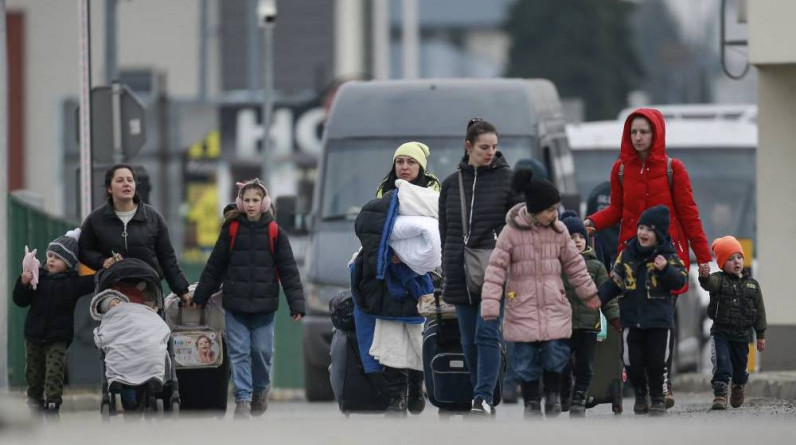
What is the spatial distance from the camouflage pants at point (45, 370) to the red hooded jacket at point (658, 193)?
3582mm

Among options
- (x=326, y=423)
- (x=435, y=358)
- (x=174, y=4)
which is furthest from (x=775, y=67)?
(x=174, y=4)

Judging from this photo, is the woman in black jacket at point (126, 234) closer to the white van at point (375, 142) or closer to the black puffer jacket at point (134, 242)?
the black puffer jacket at point (134, 242)

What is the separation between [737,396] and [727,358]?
418 millimetres

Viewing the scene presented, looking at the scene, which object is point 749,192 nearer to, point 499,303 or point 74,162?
point 499,303

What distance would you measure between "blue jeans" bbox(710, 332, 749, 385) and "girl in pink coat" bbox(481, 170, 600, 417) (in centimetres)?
183

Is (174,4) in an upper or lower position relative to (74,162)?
upper

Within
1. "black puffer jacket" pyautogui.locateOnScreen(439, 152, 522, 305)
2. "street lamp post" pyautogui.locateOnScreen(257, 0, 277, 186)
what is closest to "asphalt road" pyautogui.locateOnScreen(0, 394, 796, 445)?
"black puffer jacket" pyautogui.locateOnScreen(439, 152, 522, 305)

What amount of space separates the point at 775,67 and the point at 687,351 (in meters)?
4.61

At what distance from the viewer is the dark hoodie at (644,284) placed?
13281mm

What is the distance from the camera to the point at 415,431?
11.0 m

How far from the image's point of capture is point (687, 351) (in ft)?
72.9

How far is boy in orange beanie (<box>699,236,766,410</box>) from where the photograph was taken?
14258 mm

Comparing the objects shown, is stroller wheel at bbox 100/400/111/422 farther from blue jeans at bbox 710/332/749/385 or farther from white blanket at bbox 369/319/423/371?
blue jeans at bbox 710/332/749/385

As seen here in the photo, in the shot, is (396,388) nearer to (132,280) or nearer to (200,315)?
(200,315)
